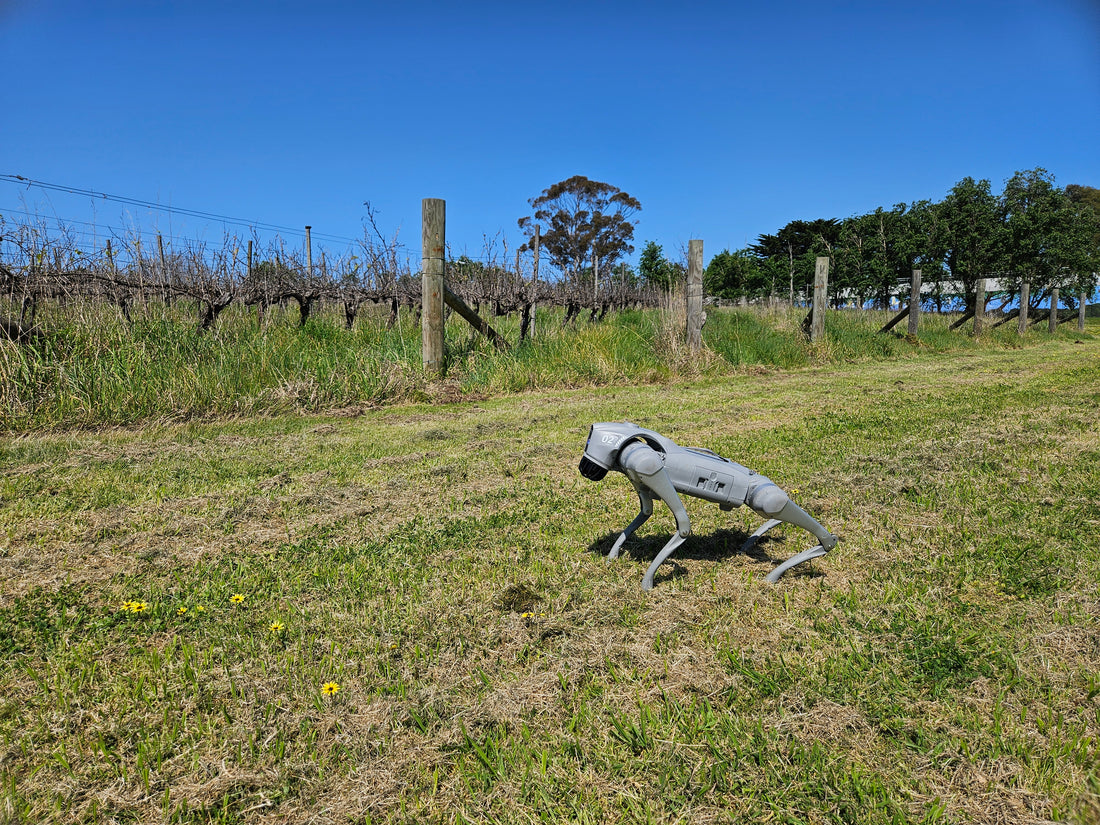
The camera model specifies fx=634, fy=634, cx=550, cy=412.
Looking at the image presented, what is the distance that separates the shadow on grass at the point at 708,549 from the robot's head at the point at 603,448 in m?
0.64

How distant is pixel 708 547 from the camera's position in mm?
3232

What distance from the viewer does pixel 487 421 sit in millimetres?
6781

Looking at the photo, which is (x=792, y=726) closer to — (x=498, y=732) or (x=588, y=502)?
(x=498, y=732)

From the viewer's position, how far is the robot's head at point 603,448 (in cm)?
259

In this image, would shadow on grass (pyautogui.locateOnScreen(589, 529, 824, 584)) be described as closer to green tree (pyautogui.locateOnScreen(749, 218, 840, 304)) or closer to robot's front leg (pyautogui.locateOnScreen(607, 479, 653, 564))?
robot's front leg (pyautogui.locateOnScreen(607, 479, 653, 564))

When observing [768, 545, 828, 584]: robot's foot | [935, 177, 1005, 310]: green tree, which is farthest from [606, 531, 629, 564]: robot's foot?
[935, 177, 1005, 310]: green tree

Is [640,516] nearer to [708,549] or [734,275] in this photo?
[708,549]

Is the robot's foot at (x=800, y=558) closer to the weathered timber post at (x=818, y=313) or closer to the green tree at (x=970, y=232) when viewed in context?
the weathered timber post at (x=818, y=313)

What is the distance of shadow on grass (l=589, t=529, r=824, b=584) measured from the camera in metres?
2.96

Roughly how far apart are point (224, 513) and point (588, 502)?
2157mm

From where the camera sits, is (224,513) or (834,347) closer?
(224,513)

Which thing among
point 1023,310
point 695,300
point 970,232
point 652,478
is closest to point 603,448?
point 652,478

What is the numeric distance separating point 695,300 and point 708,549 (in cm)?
849

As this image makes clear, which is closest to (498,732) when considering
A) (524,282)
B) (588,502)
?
(588,502)
